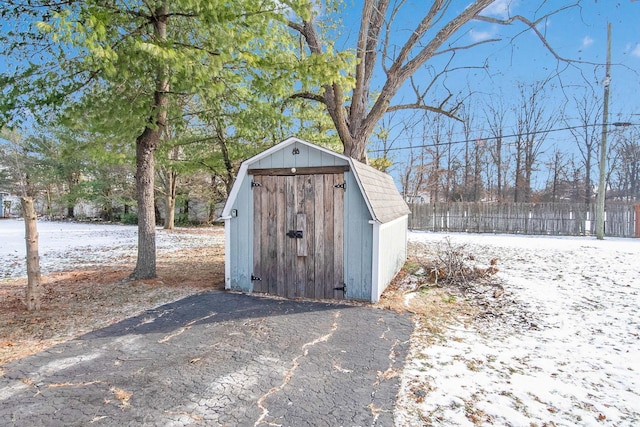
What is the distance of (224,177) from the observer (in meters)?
14.2

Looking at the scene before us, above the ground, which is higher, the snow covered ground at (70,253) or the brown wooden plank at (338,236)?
the brown wooden plank at (338,236)

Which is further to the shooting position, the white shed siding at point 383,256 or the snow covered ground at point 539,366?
the white shed siding at point 383,256

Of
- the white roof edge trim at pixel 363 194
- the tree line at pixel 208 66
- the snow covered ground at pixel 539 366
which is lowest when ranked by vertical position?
the snow covered ground at pixel 539 366

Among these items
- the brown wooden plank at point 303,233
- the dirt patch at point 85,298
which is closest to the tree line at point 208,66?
the dirt patch at point 85,298

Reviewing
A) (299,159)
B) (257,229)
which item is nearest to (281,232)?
(257,229)

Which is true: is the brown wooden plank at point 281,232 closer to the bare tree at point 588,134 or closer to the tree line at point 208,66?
the tree line at point 208,66

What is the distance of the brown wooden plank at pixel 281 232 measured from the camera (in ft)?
16.9

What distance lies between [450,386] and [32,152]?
30.7m

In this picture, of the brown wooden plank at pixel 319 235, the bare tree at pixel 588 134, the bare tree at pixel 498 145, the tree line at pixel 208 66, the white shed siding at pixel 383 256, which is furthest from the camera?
the bare tree at pixel 498 145

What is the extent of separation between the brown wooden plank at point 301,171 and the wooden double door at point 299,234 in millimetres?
47

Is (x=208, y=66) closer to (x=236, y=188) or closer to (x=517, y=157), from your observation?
(x=236, y=188)

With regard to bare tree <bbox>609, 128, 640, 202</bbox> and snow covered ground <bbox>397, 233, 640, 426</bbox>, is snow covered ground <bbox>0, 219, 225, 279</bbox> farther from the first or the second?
bare tree <bbox>609, 128, 640, 202</bbox>

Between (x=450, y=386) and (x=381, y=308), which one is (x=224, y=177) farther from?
(x=450, y=386)

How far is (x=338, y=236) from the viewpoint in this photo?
4988mm
